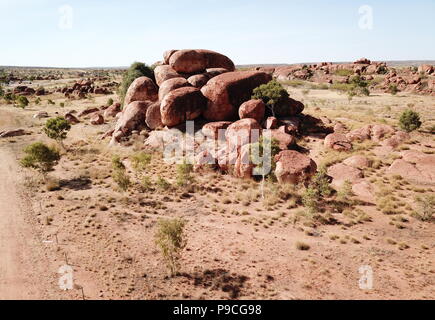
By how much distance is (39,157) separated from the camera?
75.9ft

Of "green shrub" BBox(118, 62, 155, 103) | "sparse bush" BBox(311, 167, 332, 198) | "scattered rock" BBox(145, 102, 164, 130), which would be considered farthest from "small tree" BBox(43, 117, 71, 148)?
"sparse bush" BBox(311, 167, 332, 198)

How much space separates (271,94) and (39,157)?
22.6 meters

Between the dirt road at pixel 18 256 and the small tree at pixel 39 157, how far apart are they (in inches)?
102

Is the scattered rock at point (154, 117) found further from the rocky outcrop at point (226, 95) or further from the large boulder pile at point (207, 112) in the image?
the rocky outcrop at point (226, 95)

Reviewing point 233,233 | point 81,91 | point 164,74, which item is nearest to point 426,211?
point 233,233

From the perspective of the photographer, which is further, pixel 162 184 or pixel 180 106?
pixel 180 106

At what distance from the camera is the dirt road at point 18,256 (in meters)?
12.4

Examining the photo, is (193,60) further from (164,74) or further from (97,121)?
(97,121)

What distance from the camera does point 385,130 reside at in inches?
1136

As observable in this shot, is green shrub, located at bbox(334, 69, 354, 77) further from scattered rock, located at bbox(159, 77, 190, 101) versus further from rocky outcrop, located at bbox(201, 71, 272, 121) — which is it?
scattered rock, located at bbox(159, 77, 190, 101)

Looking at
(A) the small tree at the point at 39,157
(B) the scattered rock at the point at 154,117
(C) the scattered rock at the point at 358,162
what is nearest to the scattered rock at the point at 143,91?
(B) the scattered rock at the point at 154,117
